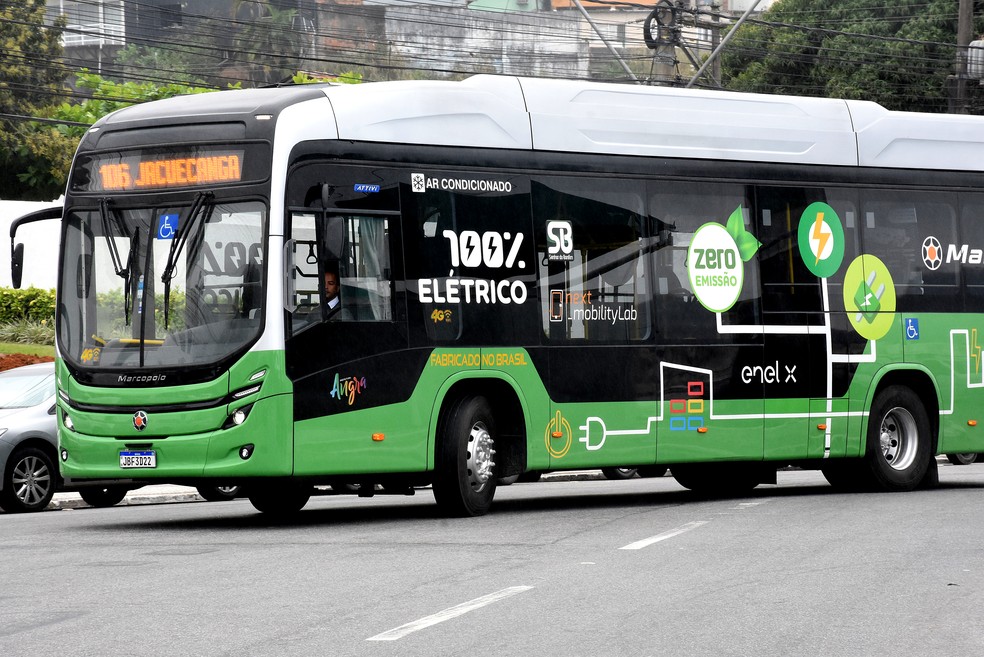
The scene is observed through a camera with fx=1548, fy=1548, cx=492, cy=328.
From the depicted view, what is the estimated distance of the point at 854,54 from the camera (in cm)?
6034

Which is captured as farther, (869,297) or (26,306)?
(26,306)

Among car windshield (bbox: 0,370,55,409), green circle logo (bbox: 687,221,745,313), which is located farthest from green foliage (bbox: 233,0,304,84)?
green circle logo (bbox: 687,221,745,313)

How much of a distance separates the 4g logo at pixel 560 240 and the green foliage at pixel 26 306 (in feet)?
67.2

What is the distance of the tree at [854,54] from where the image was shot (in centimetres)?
5844

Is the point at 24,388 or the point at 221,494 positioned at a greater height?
the point at 24,388

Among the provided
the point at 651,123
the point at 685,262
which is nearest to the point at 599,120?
the point at 651,123

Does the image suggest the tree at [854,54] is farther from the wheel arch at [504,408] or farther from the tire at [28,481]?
the wheel arch at [504,408]

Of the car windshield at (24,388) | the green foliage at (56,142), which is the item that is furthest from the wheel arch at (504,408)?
the green foliage at (56,142)

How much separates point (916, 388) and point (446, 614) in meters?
10.5

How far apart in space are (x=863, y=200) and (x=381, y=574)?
358 inches

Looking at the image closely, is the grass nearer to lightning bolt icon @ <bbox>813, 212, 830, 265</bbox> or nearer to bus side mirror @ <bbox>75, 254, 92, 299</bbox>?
bus side mirror @ <bbox>75, 254, 92, 299</bbox>

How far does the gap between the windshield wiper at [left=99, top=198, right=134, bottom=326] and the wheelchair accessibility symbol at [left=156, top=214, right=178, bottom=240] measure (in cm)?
32

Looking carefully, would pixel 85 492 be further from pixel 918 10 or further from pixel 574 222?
pixel 918 10

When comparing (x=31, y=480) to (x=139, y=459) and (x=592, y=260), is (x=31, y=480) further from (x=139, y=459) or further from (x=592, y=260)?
(x=592, y=260)
